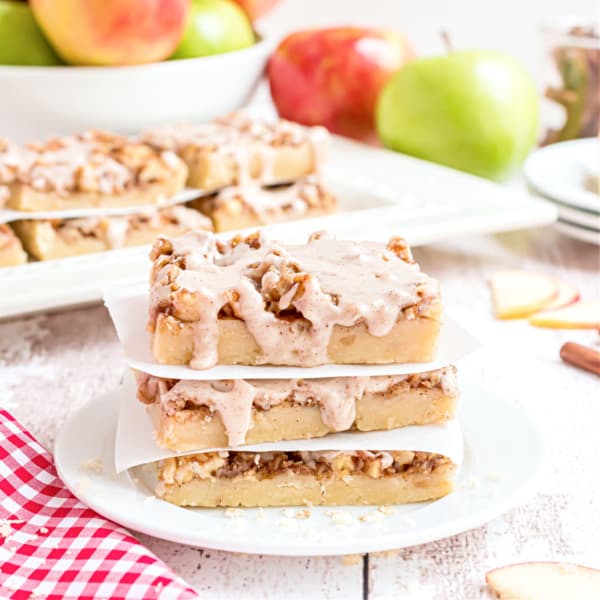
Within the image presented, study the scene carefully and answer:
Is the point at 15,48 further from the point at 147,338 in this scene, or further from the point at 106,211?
the point at 147,338

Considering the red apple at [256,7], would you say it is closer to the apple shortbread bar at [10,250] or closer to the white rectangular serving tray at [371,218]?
the white rectangular serving tray at [371,218]

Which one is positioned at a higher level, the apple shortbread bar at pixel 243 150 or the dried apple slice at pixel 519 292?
the apple shortbread bar at pixel 243 150

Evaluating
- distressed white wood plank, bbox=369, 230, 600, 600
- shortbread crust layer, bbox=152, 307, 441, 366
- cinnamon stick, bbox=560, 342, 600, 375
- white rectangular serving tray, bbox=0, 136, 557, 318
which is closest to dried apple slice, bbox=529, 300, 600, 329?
→ distressed white wood plank, bbox=369, 230, 600, 600

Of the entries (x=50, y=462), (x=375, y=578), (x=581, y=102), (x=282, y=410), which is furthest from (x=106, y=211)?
(x=581, y=102)

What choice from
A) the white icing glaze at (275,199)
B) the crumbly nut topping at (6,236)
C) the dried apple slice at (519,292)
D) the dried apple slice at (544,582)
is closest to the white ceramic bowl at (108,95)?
the white icing glaze at (275,199)

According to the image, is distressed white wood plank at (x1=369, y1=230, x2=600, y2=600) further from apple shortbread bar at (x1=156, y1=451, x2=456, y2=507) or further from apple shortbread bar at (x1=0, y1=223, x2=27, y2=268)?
apple shortbread bar at (x1=0, y1=223, x2=27, y2=268)

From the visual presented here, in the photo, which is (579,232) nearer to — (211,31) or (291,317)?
(211,31)

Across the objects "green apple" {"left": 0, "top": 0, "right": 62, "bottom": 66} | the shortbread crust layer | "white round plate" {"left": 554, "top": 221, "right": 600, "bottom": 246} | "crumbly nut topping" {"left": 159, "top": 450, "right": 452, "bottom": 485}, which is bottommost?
"white round plate" {"left": 554, "top": 221, "right": 600, "bottom": 246}
